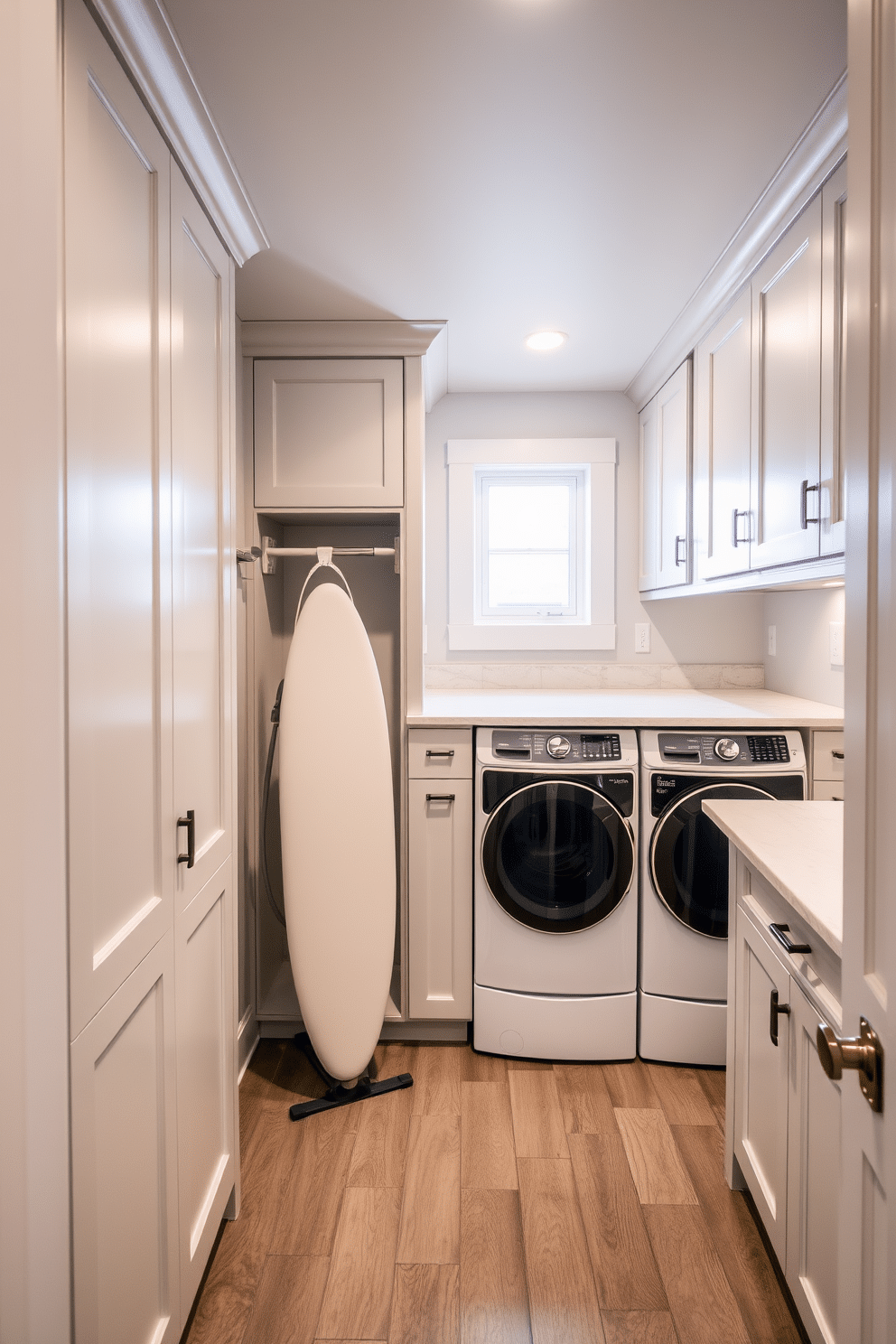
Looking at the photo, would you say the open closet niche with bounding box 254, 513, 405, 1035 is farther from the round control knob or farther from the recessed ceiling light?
the recessed ceiling light

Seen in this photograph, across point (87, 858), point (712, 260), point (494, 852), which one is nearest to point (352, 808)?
point (494, 852)

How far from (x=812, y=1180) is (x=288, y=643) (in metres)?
2.15

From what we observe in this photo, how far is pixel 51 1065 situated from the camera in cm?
87

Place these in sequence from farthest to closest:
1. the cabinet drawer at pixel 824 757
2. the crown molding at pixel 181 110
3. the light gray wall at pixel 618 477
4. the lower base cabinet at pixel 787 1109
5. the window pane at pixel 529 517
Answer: the window pane at pixel 529 517 < the light gray wall at pixel 618 477 < the cabinet drawer at pixel 824 757 < the lower base cabinet at pixel 787 1109 < the crown molding at pixel 181 110

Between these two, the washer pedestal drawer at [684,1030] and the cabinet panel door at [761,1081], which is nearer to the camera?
the cabinet panel door at [761,1081]

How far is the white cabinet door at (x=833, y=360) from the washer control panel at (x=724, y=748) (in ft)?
3.00

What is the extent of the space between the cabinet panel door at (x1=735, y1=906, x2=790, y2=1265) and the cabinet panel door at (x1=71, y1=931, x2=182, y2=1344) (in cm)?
107

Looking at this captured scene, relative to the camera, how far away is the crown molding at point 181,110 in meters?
1.07

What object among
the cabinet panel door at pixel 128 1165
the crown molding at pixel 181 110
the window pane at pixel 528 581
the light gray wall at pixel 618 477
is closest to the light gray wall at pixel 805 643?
the light gray wall at pixel 618 477

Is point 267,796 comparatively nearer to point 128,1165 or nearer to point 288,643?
point 288,643

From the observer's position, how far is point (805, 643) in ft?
8.93

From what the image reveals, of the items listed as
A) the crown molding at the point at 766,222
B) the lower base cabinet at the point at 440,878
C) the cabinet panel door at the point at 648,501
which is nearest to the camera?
the crown molding at the point at 766,222

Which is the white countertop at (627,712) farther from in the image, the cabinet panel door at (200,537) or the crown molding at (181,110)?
the crown molding at (181,110)

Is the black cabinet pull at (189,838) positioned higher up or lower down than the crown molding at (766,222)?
lower down
